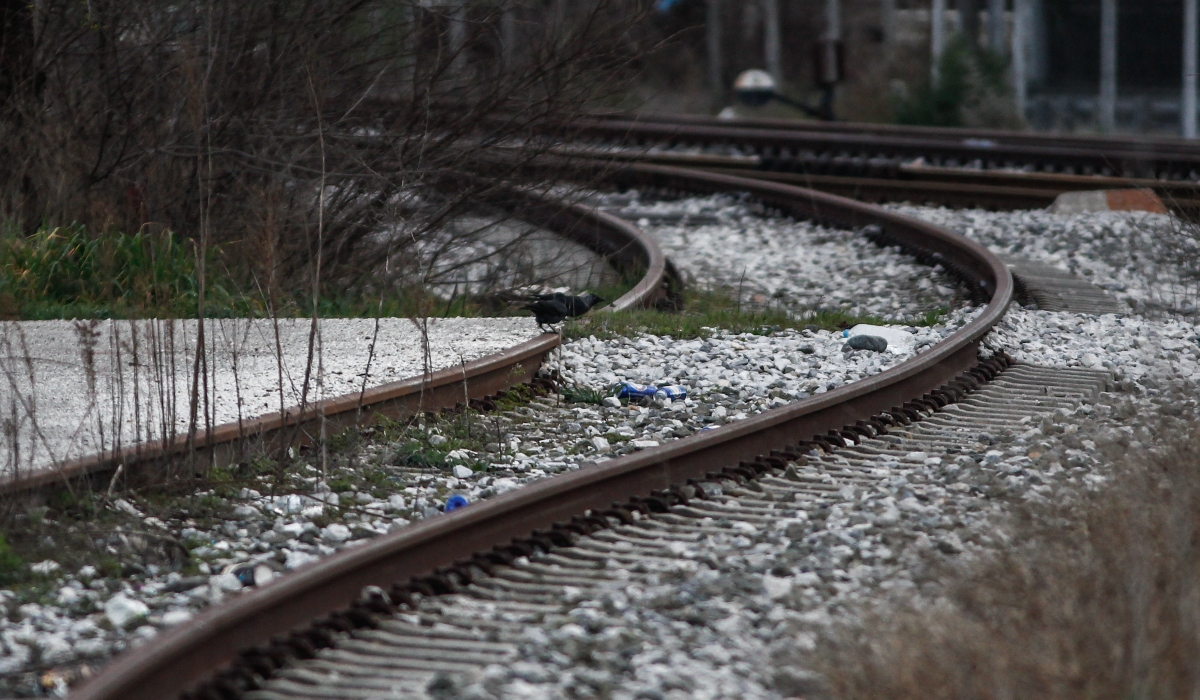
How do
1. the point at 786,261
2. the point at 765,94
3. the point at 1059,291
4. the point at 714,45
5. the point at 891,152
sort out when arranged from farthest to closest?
the point at 714,45
the point at 765,94
the point at 891,152
the point at 786,261
the point at 1059,291

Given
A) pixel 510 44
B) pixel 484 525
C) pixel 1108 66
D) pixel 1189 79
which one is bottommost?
pixel 484 525

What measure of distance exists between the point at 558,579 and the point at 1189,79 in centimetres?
1946

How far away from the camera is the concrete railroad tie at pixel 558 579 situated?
11.2 ft

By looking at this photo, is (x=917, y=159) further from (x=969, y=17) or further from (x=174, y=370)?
(x=969, y=17)

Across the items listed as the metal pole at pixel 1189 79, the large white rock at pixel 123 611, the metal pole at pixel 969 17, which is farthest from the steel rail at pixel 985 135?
the metal pole at pixel 969 17

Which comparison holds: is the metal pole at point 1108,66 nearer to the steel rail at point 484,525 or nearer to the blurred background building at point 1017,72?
the blurred background building at point 1017,72

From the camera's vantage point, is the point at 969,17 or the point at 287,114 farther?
the point at 969,17

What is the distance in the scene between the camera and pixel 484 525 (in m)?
4.32

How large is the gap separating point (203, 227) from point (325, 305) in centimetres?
307

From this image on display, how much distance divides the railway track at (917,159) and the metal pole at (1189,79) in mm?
5122

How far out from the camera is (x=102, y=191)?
9.20 m

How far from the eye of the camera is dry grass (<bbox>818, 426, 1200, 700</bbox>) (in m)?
3.06

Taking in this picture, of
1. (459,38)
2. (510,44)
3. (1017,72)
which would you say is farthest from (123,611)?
(1017,72)

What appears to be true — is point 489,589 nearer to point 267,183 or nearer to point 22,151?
point 267,183
